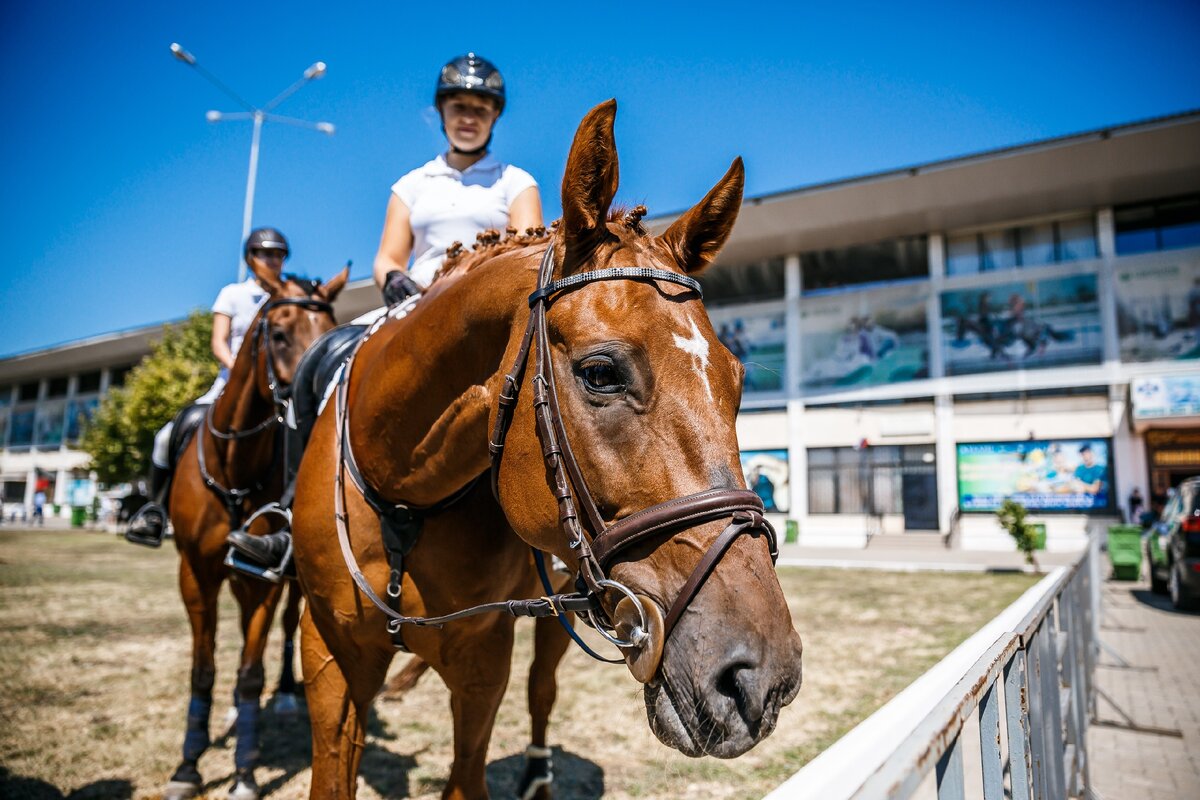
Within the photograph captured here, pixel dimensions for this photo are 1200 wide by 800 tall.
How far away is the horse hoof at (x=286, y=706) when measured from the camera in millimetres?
5688

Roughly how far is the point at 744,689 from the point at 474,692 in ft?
5.41

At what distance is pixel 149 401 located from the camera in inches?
1179

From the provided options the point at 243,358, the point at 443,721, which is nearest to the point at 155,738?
the point at 443,721

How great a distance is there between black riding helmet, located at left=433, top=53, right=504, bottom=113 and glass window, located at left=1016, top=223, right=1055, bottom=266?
3259cm

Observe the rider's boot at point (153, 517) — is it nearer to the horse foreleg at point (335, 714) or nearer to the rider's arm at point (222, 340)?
the rider's arm at point (222, 340)

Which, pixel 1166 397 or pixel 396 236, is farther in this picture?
pixel 1166 397

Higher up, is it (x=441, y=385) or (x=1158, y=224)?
(x=1158, y=224)

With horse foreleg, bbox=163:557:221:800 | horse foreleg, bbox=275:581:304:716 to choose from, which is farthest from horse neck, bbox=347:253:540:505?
horse foreleg, bbox=275:581:304:716

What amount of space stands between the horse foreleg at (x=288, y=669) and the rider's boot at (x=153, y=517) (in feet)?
4.60

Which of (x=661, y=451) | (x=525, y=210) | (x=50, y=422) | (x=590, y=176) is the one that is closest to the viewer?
(x=661, y=451)

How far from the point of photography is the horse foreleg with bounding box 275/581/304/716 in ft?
18.8

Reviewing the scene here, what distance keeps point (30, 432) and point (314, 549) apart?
71.4m

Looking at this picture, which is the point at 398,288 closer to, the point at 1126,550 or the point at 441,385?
the point at 441,385

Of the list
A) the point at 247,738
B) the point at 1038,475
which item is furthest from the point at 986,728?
the point at 1038,475
